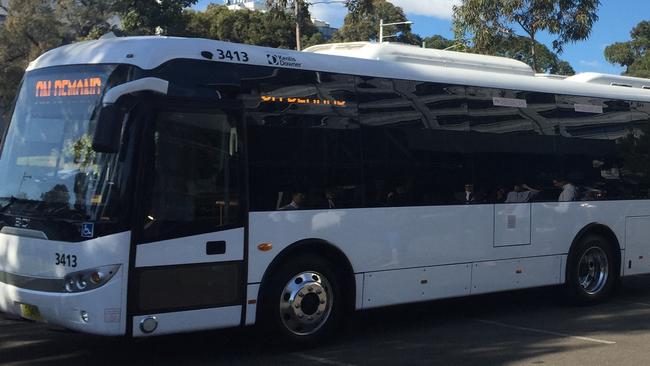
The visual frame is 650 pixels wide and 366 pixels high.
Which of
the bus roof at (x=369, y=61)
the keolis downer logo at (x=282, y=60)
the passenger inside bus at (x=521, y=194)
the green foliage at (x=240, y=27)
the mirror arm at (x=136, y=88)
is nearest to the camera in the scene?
the mirror arm at (x=136, y=88)

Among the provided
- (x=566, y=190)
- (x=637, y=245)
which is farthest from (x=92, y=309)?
(x=637, y=245)

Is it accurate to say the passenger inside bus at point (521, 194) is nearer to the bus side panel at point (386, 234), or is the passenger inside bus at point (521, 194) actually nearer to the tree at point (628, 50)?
the bus side panel at point (386, 234)

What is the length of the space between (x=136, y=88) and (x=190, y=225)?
1333mm

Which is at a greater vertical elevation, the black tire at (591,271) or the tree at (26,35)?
the tree at (26,35)

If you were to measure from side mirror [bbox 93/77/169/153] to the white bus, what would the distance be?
0.05 feet

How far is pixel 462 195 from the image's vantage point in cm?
944

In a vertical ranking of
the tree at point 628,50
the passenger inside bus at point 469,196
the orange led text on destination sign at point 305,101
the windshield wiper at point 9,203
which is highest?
the tree at point 628,50

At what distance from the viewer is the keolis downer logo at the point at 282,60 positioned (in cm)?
786

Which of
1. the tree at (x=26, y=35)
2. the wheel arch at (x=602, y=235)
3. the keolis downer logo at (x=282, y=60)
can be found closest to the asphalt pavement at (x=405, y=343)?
the wheel arch at (x=602, y=235)

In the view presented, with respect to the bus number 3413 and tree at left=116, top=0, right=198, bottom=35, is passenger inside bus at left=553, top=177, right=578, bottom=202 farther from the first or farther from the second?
tree at left=116, top=0, right=198, bottom=35

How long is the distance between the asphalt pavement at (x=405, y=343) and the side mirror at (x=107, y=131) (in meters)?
1.77

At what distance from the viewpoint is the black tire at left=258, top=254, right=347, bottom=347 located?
7.64 m

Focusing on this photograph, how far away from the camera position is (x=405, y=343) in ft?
27.9

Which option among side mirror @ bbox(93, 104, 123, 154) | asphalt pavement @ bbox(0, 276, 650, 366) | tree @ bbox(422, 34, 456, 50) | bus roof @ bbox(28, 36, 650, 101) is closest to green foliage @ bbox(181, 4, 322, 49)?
tree @ bbox(422, 34, 456, 50)
